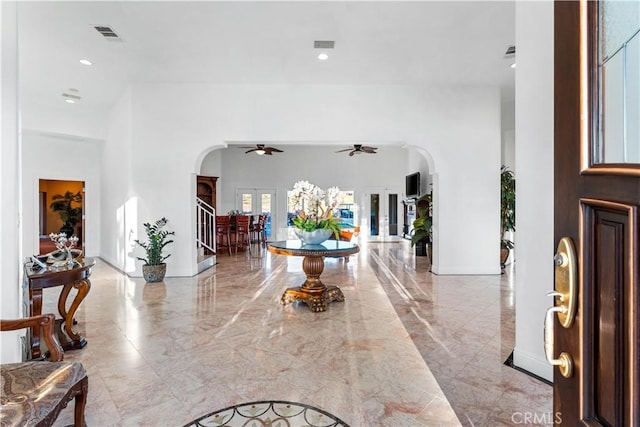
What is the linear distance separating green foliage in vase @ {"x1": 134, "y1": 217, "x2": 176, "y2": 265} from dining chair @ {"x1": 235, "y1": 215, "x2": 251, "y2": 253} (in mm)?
3328

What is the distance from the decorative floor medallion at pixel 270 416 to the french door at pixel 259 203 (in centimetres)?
1033

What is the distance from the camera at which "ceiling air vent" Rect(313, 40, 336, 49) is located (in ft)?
14.8

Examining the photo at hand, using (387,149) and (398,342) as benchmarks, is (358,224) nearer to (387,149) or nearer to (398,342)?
(387,149)

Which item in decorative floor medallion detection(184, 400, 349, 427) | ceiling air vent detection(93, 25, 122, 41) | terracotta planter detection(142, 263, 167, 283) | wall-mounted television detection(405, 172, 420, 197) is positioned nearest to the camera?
decorative floor medallion detection(184, 400, 349, 427)

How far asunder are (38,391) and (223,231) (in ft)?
25.9

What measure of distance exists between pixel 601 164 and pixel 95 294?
5.95 meters

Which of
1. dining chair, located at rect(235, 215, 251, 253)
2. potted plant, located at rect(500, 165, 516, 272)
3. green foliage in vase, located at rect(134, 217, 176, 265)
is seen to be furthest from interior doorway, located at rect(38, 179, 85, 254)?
potted plant, located at rect(500, 165, 516, 272)

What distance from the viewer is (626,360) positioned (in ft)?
2.15

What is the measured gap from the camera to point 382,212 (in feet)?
40.7

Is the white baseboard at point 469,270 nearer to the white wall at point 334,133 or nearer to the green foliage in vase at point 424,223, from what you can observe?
the white wall at point 334,133

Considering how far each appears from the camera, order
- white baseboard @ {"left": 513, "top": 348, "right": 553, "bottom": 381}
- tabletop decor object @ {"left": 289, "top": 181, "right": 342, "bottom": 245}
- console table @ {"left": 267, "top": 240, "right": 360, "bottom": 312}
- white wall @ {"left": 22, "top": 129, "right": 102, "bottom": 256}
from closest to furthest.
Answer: white baseboard @ {"left": 513, "top": 348, "right": 553, "bottom": 381}, console table @ {"left": 267, "top": 240, "right": 360, "bottom": 312}, tabletop decor object @ {"left": 289, "top": 181, "right": 342, "bottom": 245}, white wall @ {"left": 22, "top": 129, "right": 102, "bottom": 256}

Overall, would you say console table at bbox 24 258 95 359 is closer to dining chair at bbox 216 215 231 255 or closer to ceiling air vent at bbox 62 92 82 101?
ceiling air vent at bbox 62 92 82 101

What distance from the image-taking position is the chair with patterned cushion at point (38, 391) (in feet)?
4.40

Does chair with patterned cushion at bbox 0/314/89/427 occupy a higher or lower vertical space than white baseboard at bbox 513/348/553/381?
higher
